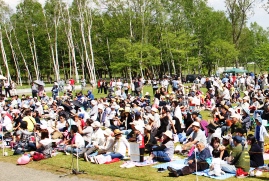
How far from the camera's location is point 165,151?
11383mm

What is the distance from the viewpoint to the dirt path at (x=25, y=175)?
10.7m

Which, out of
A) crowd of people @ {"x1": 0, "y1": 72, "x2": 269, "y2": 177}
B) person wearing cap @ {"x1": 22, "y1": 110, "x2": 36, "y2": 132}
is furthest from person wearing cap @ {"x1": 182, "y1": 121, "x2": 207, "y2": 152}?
A: person wearing cap @ {"x1": 22, "y1": 110, "x2": 36, "y2": 132}

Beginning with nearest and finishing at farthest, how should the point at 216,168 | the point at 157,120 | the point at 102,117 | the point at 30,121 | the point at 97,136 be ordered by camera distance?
the point at 216,168
the point at 97,136
the point at 157,120
the point at 30,121
the point at 102,117

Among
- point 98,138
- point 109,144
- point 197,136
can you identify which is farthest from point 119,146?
point 197,136

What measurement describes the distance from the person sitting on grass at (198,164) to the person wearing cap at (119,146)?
98.7 inches

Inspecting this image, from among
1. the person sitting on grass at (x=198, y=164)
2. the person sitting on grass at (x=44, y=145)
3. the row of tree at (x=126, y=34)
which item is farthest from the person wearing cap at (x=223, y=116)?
the row of tree at (x=126, y=34)

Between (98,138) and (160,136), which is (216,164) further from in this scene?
(98,138)

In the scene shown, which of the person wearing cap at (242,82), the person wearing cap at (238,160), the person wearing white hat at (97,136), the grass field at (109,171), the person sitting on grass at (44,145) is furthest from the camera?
the person wearing cap at (242,82)

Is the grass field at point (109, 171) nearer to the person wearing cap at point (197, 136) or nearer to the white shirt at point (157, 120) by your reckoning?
the person wearing cap at point (197, 136)

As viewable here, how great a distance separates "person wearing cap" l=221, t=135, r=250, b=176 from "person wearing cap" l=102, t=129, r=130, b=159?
3441 mm

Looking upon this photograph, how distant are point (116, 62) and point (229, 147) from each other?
3913cm

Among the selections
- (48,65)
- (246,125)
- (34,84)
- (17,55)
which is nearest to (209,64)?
(48,65)

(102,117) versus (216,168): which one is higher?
(102,117)

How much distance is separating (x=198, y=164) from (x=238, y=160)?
1006mm
